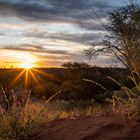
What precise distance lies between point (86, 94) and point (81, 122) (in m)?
15.9

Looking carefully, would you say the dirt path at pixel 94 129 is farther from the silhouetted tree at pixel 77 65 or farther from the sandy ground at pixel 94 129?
the silhouetted tree at pixel 77 65

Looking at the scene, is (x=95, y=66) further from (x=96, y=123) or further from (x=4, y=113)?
(x=96, y=123)

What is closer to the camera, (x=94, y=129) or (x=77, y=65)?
(x=94, y=129)

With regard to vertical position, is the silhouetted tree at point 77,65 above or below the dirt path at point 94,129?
above

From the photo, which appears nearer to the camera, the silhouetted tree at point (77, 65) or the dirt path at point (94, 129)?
the dirt path at point (94, 129)

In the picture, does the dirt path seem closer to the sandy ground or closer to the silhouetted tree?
the sandy ground

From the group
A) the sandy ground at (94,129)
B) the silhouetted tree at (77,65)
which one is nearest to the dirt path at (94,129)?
the sandy ground at (94,129)

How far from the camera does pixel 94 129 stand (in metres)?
10.5

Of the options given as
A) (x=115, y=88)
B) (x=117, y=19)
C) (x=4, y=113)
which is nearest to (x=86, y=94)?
(x=115, y=88)

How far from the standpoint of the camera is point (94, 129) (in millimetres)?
10547

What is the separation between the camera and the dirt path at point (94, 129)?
9988 millimetres

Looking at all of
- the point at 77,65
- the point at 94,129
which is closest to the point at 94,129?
the point at 94,129

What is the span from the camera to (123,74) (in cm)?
2750

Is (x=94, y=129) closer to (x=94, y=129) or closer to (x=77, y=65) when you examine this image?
(x=94, y=129)
